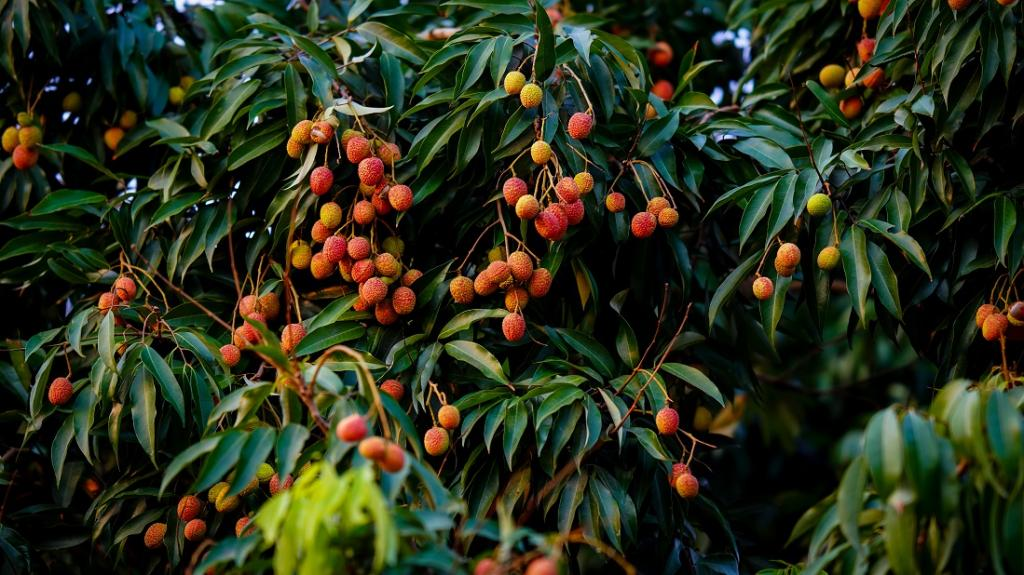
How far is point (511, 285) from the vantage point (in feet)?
5.74

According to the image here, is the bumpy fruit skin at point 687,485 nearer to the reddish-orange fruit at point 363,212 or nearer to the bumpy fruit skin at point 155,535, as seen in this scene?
the reddish-orange fruit at point 363,212

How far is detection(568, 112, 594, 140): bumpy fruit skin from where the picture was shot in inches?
69.4

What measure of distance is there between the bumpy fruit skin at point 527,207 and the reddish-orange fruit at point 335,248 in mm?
301

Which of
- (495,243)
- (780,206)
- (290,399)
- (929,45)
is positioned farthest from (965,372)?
(290,399)

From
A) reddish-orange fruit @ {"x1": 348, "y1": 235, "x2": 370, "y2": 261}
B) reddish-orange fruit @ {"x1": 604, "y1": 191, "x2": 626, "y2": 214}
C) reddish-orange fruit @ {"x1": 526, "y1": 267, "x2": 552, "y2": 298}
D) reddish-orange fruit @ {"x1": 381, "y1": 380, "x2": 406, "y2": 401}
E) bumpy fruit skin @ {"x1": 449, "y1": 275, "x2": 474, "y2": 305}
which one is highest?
reddish-orange fruit @ {"x1": 604, "y1": 191, "x2": 626, "y2": 214}

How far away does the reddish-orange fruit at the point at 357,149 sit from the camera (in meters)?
1.75

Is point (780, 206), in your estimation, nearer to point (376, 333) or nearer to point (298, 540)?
point (376, 333)

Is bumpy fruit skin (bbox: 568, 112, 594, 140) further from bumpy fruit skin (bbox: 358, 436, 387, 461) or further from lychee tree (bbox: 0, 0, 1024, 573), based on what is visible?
bumpy fruit skin (bbox: 358, 436, 387, 461)

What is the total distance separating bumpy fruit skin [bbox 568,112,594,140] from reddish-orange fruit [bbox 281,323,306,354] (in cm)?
56

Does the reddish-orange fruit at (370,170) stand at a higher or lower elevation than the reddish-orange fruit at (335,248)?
higher

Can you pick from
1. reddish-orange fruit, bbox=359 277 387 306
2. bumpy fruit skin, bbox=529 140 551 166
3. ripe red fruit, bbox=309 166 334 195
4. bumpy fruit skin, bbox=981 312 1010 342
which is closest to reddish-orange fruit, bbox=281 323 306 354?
reddish-orange fruit, bbox=359 277 387 306

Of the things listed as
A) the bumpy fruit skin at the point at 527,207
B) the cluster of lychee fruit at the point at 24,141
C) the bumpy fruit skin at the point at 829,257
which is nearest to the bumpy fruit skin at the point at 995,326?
the bumpy fruit skin at the point at 829,257

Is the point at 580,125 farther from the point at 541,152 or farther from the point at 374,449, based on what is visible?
the point at 374,449

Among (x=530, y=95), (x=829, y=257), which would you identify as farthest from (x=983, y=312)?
(x=530, y=95)
